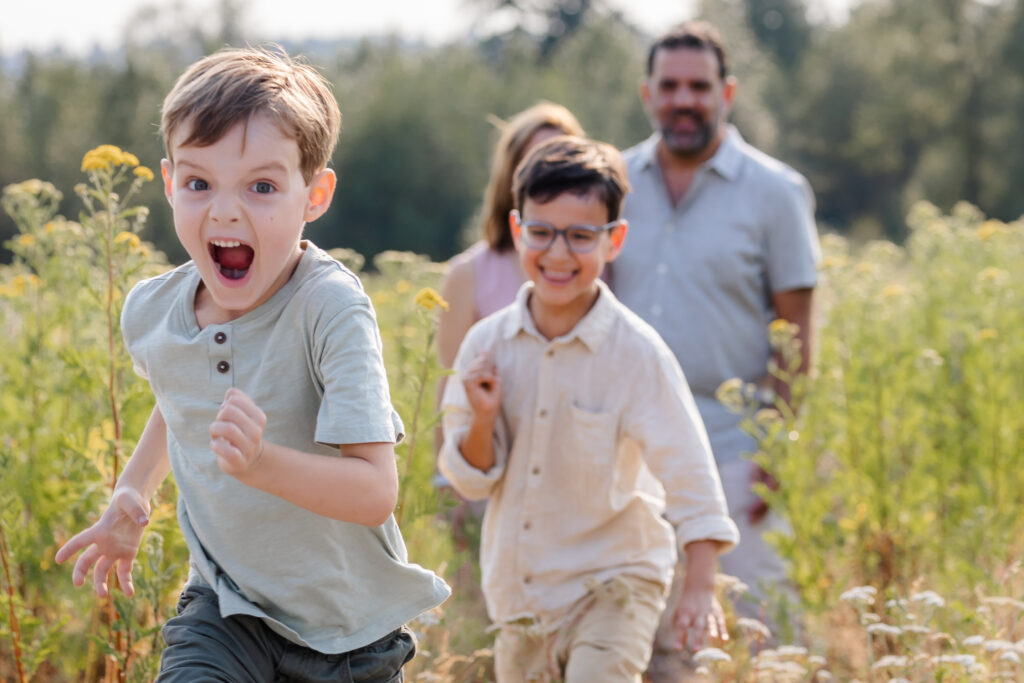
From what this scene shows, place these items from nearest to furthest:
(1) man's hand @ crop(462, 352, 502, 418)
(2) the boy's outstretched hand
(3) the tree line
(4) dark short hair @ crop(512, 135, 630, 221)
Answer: (2) the boy's outstretched hand < (1) man's hand @ crop(462, 352, 502, 418) < (4) dark short hair @ crop(512, 135, 630, 221) < (3) the tree line

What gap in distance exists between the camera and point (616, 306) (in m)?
3.03

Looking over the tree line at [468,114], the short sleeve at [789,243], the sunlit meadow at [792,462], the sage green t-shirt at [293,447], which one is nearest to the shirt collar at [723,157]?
the short sleeve at [789,243]

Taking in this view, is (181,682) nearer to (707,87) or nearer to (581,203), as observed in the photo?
(581,203)

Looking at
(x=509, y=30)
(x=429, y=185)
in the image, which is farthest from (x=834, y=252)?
(x=509, y=30)

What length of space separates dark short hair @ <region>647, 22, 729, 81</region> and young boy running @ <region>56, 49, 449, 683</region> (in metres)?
2.94

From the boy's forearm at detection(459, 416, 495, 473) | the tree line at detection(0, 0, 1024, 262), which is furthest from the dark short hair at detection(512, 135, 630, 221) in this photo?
the tree line at detection(0, 0, 1024, 262)

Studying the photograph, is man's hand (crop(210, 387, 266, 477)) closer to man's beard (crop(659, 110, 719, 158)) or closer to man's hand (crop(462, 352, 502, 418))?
man's hand (crop(462, 352, 502, 418))

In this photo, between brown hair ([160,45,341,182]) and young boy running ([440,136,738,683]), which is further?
young boy running ([440,136,738,683])

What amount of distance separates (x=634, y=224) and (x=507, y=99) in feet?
75.1

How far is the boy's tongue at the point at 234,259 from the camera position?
1768mm

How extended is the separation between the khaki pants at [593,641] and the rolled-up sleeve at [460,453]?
0.36 meters

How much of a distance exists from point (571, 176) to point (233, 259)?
4.44ft

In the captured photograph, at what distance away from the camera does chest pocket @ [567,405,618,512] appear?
2906mm

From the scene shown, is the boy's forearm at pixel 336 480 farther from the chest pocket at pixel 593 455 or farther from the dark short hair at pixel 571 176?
the dark short hair at pixel 571 176
